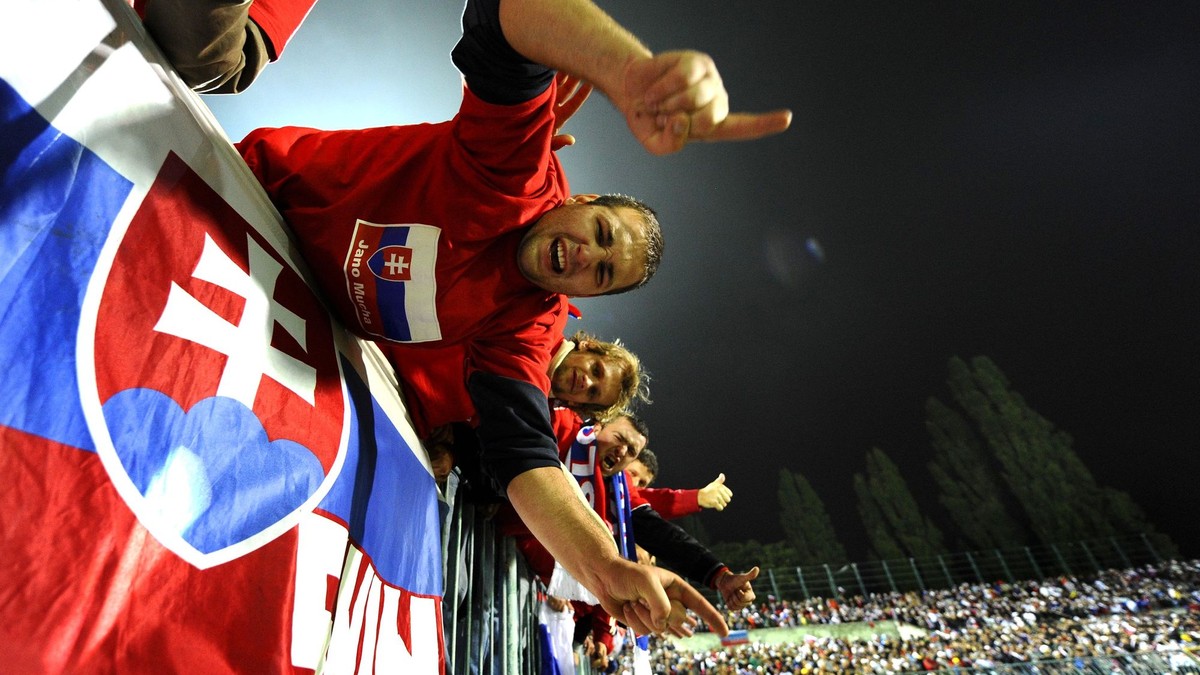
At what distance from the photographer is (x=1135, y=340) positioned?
29.1 ft

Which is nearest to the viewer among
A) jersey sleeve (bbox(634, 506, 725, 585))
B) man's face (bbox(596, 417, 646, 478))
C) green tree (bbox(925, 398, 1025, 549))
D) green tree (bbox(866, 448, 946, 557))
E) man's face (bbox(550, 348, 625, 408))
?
man's face (bbox(550, 348, 625, 408))

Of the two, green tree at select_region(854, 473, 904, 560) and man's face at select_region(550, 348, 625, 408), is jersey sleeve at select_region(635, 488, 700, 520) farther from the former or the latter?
green tree at select_region(854, 473, 904, 560)

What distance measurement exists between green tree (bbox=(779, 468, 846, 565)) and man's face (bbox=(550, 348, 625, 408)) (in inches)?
441

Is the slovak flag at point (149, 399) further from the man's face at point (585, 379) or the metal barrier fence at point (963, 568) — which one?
the metal barrier fence at point (963, 568)

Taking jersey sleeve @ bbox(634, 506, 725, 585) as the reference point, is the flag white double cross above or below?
below

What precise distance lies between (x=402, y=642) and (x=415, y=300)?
517 mm

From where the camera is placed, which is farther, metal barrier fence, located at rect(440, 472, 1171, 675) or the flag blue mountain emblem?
metal barrier fence, located at rect(440, 472, 1171, 675)

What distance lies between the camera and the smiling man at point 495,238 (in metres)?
0.71

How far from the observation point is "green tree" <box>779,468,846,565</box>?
37.6ft

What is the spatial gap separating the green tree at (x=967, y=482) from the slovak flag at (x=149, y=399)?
40.2 feet

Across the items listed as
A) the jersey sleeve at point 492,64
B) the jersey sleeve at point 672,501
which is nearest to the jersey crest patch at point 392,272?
the jersey sleeve at point 492,64

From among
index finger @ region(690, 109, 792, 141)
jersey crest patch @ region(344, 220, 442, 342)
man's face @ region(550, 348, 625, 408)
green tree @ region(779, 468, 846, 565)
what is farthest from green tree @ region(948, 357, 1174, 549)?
index finger @ region(690, 109, 792, 141)

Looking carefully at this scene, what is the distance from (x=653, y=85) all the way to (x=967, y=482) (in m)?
12.8

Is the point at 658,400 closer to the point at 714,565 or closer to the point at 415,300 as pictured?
the point at 714,565
